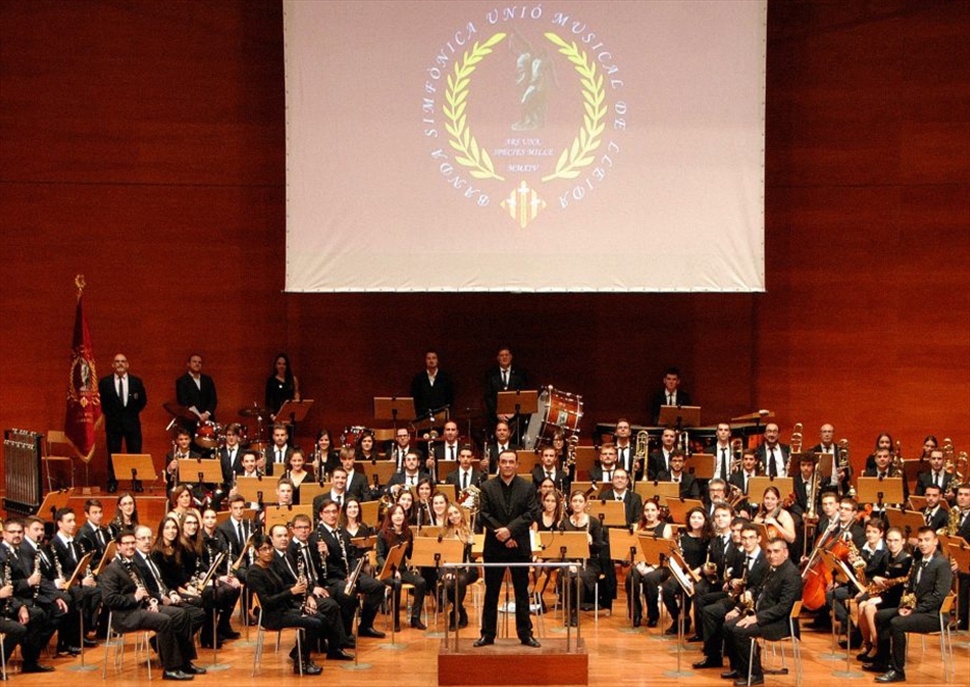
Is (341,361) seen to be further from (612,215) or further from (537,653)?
(537,653)

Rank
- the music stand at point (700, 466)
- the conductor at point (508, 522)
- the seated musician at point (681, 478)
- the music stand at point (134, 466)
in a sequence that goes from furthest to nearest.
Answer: the music stand at point (134, 466), the music stand at point (700, 466), the seated musician at point (681, 478), the conductor at point (508, 522)

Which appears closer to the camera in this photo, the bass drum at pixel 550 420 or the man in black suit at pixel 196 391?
the bass drum at pixel 550 420

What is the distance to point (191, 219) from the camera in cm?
1634

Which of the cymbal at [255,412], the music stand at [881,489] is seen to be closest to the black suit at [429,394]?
the cymbal at [255,412]

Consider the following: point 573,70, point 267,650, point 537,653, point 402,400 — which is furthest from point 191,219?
point 537,653

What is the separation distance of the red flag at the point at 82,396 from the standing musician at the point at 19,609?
14.8 feet

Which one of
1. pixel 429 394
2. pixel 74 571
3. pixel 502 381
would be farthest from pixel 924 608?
pixel 429 394

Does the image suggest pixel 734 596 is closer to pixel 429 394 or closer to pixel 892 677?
pixel 892 677

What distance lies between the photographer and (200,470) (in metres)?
13.6

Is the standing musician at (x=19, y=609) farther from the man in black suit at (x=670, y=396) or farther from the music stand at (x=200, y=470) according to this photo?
the man in black suit at (x=670, y=396)

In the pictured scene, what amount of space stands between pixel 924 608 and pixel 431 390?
664cm

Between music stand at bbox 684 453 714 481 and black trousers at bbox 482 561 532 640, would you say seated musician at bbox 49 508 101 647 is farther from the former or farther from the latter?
music stand at bbox 684 453 714 481

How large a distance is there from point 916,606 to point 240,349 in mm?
8817

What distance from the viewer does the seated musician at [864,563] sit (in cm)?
1100
